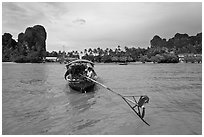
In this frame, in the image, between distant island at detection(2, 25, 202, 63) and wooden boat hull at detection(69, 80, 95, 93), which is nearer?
wooden boat hull at detection(69, 80, 95, 93)

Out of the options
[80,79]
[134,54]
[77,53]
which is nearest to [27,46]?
[77,53]

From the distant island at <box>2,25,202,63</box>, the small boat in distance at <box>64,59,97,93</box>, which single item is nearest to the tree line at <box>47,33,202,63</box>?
the distant island at <box>2,25,202,63</box>

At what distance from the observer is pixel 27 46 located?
→ 99375mm

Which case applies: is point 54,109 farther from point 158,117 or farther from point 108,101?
point 158,117

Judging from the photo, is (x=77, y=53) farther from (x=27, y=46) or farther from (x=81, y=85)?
(x=81, y=85)

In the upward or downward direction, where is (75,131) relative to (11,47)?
downward

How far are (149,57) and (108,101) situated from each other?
282 ft

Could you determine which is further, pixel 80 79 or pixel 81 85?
pixel 80 79

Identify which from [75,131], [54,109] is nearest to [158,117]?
[75,131]

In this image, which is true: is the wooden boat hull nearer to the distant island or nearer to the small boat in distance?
the small boat in distance

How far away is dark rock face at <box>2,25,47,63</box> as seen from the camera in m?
91.0

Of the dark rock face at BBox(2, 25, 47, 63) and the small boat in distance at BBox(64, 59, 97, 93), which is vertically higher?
the dark rock face at BBox(2, 25, 47, 63)

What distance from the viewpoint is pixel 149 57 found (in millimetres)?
94250

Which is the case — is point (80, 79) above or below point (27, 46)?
below
